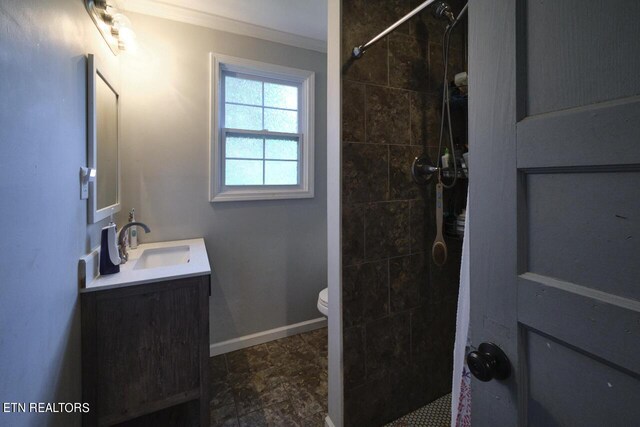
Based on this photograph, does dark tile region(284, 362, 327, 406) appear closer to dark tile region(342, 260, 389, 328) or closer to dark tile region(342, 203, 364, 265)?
dark tile region(342, 260, 389, 328)

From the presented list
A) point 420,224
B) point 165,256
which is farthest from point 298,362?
point 420,224

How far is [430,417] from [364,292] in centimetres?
83

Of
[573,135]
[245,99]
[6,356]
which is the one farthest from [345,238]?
[245,99]

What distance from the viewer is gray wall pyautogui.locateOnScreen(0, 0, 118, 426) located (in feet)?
2.21

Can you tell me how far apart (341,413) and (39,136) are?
164cm

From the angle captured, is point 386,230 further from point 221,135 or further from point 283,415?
point 221,135

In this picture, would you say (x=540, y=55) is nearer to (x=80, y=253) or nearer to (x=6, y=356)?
(x=6, y=356)

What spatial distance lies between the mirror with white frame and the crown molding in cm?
66

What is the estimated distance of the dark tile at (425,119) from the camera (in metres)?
1.48

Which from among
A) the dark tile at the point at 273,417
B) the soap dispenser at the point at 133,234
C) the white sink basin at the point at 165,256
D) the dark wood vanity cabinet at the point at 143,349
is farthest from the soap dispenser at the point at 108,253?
the dark tile at the point at 273,417

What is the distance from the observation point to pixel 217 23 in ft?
6.64

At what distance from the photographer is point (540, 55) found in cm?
48

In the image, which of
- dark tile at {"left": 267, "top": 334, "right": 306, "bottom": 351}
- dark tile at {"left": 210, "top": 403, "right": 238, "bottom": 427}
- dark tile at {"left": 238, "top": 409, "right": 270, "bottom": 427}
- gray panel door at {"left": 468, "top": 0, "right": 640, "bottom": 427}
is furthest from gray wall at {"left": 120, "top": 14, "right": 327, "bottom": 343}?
gray panel door at {"left": 468, "top": 0, "right": 640, "bottom": 427}

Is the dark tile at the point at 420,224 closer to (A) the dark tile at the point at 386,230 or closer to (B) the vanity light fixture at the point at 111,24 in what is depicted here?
(A) the dark tile at the point at 386,230
